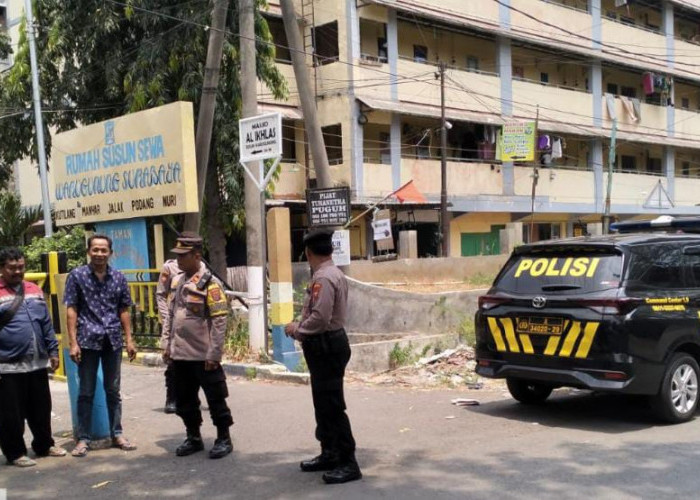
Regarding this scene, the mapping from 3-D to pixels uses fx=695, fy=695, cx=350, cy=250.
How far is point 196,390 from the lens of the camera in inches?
223

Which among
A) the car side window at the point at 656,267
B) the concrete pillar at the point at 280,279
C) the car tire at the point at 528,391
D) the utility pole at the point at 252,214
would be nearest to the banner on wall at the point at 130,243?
the utility pole at the point at 252,214

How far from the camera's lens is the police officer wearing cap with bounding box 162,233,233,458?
18.0ft

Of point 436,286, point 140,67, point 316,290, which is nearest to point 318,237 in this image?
point 316,290

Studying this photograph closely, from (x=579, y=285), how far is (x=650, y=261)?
0.77 meters

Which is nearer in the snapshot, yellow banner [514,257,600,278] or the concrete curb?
yellow banner [514,257,600,278]

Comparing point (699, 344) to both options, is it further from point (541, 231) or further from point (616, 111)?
point (616, 111)

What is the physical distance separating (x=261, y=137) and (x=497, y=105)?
66.4 feet

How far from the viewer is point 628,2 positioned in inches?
1350

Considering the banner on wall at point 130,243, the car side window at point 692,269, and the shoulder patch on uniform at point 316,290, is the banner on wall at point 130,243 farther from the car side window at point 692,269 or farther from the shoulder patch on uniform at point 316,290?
the car side window at point 692,269

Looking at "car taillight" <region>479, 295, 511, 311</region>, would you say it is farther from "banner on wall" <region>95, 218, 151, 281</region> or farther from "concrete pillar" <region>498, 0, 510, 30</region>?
"concrete pillar" <region>498, 0, 510, 30</region>

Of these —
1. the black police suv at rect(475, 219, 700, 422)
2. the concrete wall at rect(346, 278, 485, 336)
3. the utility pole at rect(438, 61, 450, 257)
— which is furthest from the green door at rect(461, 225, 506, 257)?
the black police suv at rect(475, 219, 700, 422)

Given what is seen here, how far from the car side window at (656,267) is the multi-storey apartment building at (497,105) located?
16.8m

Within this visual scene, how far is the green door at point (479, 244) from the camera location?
28.3 m

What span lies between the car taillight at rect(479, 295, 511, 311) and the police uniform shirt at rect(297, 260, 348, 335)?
2510 mm
